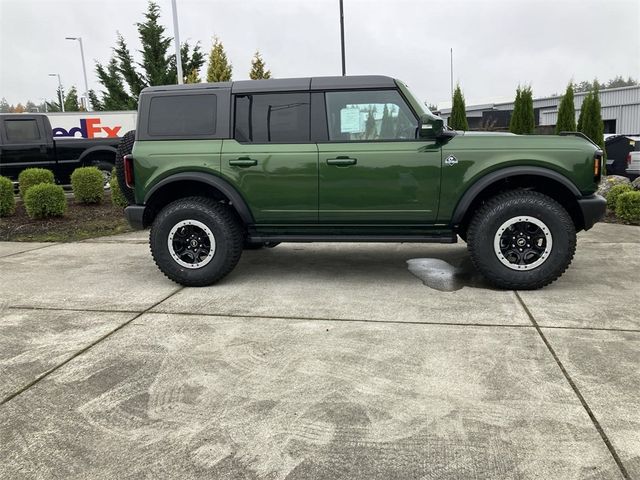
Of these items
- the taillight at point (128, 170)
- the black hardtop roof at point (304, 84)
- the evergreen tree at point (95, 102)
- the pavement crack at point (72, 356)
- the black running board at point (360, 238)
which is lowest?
the pavement crack at point (72, 356)

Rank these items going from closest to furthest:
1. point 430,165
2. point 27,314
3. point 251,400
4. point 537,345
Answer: point 251,400 < point 537,345 < point 27,314 < point 430,165

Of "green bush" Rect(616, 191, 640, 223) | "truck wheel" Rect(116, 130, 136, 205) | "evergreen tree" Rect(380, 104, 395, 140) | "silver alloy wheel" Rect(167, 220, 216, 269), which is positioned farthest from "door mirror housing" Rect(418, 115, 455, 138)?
"green bush" Rect(616, 191, 640, 223)

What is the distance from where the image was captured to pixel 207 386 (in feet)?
9.89

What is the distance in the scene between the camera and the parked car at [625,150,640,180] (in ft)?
39.3

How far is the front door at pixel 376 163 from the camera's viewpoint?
4652 mm

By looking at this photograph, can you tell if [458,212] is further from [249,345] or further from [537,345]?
[249,345]

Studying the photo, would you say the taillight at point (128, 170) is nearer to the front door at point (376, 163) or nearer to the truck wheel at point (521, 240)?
the front door at point (376, 163)

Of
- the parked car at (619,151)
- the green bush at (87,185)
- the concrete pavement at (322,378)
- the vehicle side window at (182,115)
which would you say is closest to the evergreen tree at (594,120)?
the parked car at (619,151)

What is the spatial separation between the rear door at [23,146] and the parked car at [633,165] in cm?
1391

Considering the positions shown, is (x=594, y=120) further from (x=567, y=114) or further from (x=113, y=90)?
(x=113, y=90)

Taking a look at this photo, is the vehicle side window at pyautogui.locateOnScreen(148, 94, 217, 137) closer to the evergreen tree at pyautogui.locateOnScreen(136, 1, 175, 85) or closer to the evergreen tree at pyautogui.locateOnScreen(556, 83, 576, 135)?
the evergreen tree at pyautogui.locateOnScreen(556, 83, 576, 135)

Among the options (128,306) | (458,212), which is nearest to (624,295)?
(458,212)

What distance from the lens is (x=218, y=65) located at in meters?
26.3

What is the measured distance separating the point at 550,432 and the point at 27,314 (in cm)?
400
